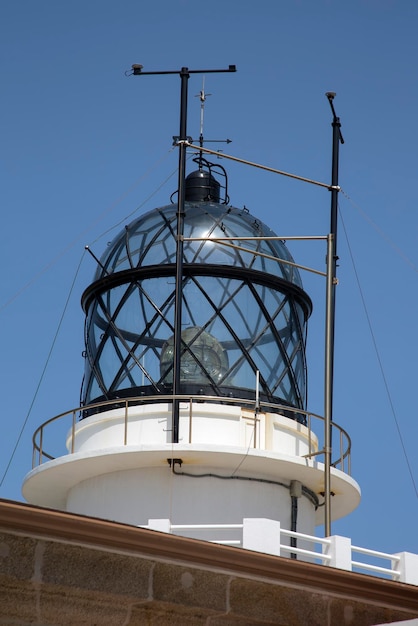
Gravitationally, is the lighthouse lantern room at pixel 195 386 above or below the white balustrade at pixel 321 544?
above

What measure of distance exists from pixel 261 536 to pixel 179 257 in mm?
4679

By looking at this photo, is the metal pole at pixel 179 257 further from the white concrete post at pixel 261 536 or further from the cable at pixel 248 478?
the white concrete post at pixel 261 536

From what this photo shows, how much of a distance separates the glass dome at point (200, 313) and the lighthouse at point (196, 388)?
2cm

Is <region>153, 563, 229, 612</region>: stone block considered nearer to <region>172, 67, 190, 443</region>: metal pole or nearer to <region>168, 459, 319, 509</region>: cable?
<region>168, 459, 319, 509</region>: cable

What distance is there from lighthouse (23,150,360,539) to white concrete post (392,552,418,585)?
254 centimetres

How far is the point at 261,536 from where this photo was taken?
11.9 metres

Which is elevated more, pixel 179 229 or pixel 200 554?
pixel 179 229

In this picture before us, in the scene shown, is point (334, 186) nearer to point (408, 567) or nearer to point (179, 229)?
point (179, 229)

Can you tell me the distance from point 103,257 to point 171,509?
3.59m

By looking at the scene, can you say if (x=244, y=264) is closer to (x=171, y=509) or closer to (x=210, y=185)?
(x=210, y=185)

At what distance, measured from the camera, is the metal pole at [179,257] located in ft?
49.5

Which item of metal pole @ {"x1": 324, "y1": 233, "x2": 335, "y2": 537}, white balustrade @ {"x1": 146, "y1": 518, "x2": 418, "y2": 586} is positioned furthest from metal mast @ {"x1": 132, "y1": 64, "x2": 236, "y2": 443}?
white balustrade @ {"x1": 146, "y1": 518, "x2": 418, "y2": 586}

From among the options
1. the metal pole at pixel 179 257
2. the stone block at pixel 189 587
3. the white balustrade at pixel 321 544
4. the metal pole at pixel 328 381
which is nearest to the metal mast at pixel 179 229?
the metal pole at pixel 179 257

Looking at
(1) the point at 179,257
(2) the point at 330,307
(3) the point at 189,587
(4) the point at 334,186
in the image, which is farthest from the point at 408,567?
(4) the point at 334,186
